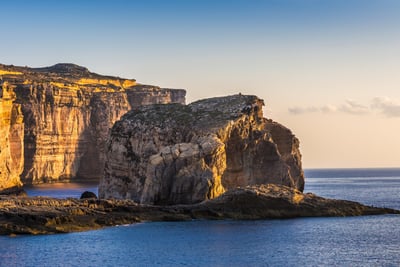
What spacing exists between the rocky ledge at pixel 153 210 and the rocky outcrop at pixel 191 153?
540 cm

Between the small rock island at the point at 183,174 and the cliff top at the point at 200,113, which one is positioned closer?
the small rock island at the point at 183,174

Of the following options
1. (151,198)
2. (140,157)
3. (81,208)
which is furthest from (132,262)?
(140,157)

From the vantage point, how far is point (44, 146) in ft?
577

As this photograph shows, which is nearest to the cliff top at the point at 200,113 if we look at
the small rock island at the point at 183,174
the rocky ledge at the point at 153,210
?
the small rock island at the point at 183,174

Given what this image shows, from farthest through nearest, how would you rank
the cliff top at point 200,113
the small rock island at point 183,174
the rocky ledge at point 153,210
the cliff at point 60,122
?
1. the cliff at point 60,122
2. the cliff top at point 200,113
3. the small rock island at point 183,174
4. the rocky ledge at point 153,210

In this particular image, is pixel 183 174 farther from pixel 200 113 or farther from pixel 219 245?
pixel 219 245

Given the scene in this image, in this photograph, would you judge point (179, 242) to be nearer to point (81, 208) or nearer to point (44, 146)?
point (81, 208)

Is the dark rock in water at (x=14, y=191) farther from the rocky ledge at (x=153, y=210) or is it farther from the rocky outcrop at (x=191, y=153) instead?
the rocky ledge at (x=153, y=210)

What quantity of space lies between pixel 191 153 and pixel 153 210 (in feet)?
34.6

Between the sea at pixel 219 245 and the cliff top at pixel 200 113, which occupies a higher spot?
→ the cliff top at pixel 200 113

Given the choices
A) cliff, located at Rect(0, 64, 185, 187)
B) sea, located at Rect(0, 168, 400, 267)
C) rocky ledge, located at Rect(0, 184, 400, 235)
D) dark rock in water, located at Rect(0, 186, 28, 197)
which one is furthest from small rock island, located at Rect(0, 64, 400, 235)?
cliff, located at Rect(0, 64, 185, 187)

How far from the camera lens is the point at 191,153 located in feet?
325

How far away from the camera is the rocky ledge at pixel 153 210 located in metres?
80.1

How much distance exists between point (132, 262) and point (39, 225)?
1719cm
